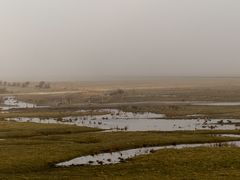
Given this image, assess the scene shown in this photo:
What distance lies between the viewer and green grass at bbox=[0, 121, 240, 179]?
1624 inches

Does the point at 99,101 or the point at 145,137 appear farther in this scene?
the point at 99,101

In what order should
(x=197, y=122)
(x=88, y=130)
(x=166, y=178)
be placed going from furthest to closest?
(x=197, y=122)
(x=88, y=130)
(x=166, y=178)

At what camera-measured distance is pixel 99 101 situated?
166 metres

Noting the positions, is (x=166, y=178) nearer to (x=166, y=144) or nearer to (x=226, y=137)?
(x=166, y=144)

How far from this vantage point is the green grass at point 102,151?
135 ft

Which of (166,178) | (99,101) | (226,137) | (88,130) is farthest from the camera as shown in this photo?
(99,101)

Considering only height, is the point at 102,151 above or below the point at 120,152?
above

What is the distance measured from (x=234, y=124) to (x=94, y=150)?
40.5 meters

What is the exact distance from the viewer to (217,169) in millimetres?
42375

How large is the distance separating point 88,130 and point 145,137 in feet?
53.9

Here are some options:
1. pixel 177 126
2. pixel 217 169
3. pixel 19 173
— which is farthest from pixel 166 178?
pixel 177 126

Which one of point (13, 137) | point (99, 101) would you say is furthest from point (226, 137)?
point (99, 101)

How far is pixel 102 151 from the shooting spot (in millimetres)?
54938

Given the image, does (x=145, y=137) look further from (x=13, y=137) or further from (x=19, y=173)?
(x=19, y=173)
